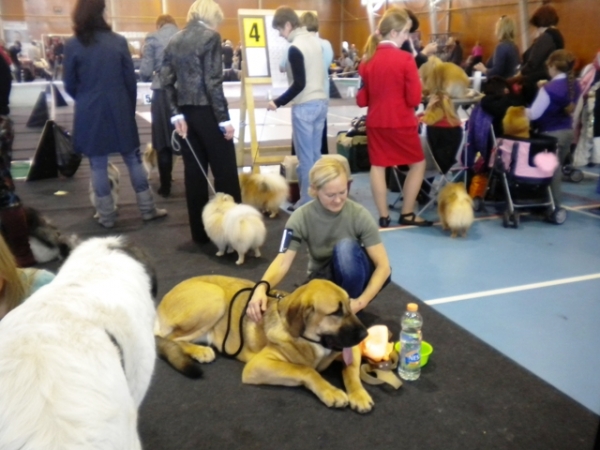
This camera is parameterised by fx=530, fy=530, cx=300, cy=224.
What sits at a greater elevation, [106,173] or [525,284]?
[106,173]

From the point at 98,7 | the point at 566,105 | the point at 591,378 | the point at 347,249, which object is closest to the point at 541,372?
the point at 591,378

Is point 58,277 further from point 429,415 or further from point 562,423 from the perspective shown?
point 562,423

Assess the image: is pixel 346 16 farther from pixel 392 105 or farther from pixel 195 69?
pixel 195 69

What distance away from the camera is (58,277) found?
1.67 meters

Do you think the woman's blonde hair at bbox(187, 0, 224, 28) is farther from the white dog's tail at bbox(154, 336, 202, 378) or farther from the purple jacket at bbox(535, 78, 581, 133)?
the purple jacket at bbox(535, 78, 581, 133)

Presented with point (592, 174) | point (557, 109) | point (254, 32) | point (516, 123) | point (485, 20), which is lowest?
point (592, 174)

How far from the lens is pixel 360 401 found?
2.48 m

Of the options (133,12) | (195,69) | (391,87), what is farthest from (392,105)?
(133,12)

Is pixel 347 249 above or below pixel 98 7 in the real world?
below

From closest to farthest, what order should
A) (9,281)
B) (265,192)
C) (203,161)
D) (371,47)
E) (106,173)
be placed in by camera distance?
(9,281) → (203,161) → (106,173) → (371,47) → (265,192)

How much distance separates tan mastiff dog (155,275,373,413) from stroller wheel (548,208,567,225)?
3399 mm

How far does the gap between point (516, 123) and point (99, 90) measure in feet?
13.0

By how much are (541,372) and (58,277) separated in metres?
2.42


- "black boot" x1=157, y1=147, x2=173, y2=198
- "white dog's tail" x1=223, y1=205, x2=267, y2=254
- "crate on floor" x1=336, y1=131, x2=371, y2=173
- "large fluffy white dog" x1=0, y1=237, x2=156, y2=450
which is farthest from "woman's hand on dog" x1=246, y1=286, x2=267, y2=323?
"crate on floor" x1=336, y1=131, x2=371, y2=173
